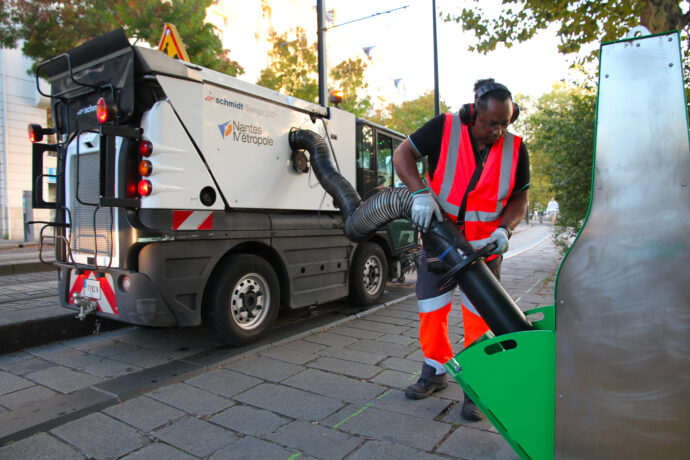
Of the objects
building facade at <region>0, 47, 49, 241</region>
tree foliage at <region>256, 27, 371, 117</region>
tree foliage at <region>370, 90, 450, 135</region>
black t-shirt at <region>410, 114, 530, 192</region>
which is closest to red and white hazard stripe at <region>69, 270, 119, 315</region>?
black t-shirt at <region>410, 114, 530, 192</region>

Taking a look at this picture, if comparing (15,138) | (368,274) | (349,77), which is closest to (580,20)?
(368,274)

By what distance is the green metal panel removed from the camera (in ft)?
6.08

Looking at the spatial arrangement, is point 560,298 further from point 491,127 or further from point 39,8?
point 39,8

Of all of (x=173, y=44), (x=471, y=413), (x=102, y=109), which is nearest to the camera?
(x=471, y=413)

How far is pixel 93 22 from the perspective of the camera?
36.7 feet

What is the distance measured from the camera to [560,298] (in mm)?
1770

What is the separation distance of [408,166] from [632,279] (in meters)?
1.50

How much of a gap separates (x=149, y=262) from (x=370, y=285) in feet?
10.7

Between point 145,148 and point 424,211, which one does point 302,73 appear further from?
point 424,211

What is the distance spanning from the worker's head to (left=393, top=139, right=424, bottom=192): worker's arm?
38 cm

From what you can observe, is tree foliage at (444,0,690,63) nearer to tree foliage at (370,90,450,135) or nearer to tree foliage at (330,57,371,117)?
tree foliage at (330,57,371,117)

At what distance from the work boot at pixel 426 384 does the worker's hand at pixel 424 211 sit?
1111 millimetres

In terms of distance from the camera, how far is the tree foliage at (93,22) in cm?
1101

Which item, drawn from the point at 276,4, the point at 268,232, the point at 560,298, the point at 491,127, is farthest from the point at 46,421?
the point at 276,4
